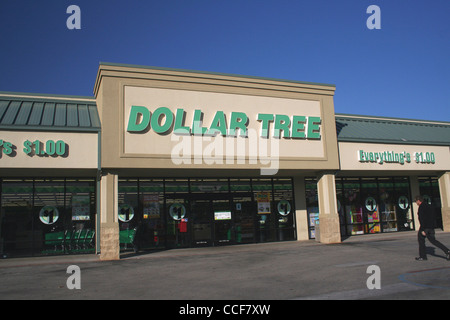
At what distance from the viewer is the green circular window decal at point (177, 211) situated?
18.7 metres

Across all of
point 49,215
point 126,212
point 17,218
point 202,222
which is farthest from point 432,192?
point 17,218

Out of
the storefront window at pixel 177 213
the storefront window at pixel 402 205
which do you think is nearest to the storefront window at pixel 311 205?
the storefront window at pixel 402 205

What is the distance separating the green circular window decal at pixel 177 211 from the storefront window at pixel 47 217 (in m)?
3.56

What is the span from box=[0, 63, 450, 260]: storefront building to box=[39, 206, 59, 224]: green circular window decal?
45 mm

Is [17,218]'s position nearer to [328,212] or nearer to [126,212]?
[126,212]

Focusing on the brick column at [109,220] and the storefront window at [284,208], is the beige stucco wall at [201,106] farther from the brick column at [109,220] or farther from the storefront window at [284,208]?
the storefront window at [284,208]

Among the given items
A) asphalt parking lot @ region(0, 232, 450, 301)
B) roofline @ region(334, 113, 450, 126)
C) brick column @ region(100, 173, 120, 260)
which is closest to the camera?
asphalt parking lot @ region(0, 232, 450, 301)

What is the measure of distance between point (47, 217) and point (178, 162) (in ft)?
21.0

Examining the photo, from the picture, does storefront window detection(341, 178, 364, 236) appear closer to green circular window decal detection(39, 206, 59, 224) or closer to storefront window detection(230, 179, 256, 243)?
storefront window detection(230, 179, 256, 243)

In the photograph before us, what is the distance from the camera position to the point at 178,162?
16.2m

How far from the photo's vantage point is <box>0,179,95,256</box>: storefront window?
55.3ft

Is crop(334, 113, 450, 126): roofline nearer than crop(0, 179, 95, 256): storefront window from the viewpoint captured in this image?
No

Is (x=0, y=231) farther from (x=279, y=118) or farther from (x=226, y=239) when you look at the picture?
(x=279, y=118)


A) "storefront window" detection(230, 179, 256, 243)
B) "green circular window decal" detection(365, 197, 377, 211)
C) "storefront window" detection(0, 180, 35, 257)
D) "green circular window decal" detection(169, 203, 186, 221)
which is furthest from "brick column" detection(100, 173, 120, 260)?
"green circular window decal" detection(365, 197, 377, 211)
